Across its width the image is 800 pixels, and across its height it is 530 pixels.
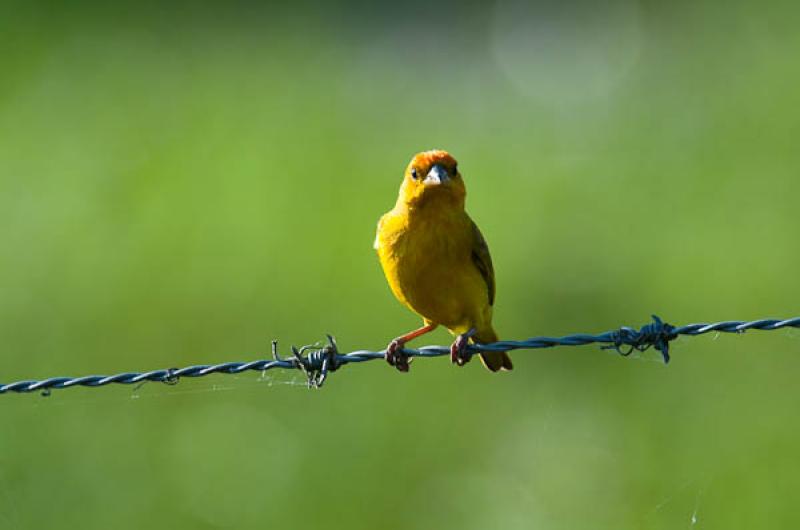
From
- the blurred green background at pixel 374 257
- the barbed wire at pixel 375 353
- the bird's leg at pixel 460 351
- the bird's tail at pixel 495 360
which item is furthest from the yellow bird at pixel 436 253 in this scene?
the blurred green background at pixel 374 257

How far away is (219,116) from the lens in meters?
14.6

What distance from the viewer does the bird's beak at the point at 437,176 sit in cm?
695

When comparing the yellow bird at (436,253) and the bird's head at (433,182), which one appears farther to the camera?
the bird's head at (433,182)

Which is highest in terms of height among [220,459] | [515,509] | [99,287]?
[99,287]

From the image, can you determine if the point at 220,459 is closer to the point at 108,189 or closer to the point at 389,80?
the point at 108,189

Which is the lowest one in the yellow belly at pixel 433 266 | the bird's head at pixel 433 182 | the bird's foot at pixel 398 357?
the bird's foot at pixel 398 357

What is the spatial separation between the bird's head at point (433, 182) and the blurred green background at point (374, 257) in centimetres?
115

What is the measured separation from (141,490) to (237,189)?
14.5ft

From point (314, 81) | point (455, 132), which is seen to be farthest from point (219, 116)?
point (455, 132)

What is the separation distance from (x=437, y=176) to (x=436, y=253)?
0.39m

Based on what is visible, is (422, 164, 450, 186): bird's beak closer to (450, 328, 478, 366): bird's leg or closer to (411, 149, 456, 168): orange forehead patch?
(411, 149, 456, 168): orange forehead patch

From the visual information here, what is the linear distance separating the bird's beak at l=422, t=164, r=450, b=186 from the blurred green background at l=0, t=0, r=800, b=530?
1217mm

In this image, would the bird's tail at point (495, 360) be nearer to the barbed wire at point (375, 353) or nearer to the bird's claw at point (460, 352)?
the bird's claw at point (460, 352)

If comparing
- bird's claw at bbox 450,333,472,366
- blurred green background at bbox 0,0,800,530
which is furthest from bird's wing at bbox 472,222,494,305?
blurred green background at bbox 0,0,800,530
